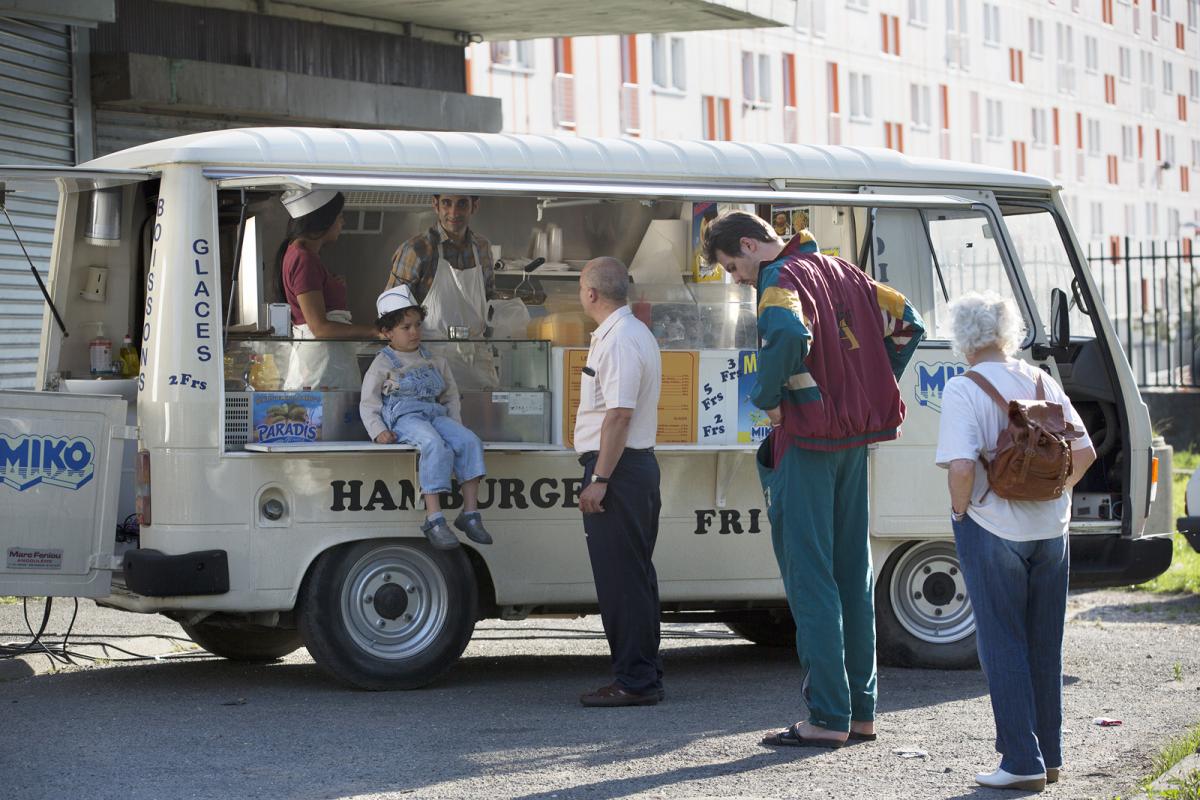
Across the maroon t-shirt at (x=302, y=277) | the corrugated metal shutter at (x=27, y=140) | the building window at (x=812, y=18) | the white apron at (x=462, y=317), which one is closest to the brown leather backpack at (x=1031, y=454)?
the white apron at (x=462, y=317)

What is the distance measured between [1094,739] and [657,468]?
6.51 ft

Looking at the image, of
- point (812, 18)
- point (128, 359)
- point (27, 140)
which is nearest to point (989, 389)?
point (128, 359)

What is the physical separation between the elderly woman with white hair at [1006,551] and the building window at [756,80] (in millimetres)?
38554

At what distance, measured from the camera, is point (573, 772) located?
6484mm

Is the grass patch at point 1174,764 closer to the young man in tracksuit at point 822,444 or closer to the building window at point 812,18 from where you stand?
the young man in tracksuit at point 822,444

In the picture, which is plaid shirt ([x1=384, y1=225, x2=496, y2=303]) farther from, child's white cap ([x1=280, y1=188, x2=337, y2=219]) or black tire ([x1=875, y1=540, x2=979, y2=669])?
black tire ([x1=875, y1=540, x2=979, y2=669])

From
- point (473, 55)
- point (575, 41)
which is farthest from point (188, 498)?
point (575, 41)

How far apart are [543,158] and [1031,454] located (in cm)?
302

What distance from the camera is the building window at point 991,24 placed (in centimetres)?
5388

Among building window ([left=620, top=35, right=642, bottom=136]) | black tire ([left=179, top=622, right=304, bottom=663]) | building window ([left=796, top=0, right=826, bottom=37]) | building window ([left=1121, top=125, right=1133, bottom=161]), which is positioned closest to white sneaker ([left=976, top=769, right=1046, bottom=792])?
black tire ([left=179, top=622, right=304, bottom=663])

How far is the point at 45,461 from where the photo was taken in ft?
25.1

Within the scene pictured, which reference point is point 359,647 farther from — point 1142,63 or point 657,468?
point 1142,63

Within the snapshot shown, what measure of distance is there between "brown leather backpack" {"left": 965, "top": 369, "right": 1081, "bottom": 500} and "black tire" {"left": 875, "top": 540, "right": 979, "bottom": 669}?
285 cm

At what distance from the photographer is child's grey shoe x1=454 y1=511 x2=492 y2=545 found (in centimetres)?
789
